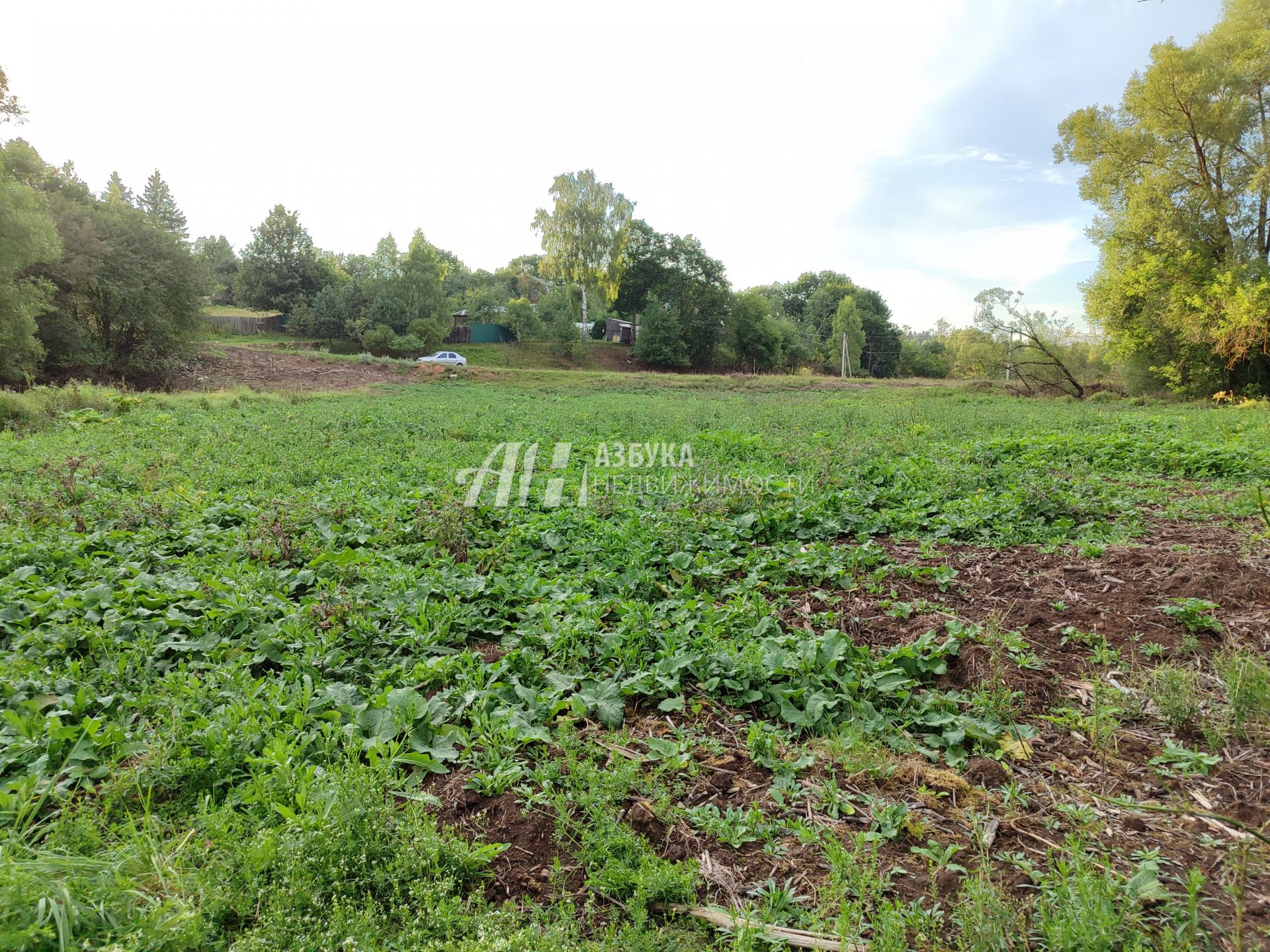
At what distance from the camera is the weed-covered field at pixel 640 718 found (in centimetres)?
189

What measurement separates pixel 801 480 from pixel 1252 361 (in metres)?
21.5

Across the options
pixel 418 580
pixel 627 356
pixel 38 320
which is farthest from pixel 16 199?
pixel 627 356

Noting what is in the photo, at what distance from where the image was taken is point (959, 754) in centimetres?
265

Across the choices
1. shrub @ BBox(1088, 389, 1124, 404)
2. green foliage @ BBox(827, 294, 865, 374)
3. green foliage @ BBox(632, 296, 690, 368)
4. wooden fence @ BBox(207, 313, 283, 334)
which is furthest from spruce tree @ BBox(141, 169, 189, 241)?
shrub @ BBox(1088, 389, 1124, 404)

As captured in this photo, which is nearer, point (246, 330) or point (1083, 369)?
point (1083, 369)

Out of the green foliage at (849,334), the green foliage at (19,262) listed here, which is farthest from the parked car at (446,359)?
the green foliage at (849,334)

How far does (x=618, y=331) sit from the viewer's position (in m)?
63.3

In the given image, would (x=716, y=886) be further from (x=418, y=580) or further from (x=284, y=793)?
(x=418, y=580)

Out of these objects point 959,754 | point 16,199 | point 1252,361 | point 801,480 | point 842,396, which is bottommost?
point 959,754

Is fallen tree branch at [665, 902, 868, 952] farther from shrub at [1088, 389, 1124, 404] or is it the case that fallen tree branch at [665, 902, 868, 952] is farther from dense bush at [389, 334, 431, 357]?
dense bush at [389, 334, 431, 357]

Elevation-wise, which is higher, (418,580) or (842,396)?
(842,396)

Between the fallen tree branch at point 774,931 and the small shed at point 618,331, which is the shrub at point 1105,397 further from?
Answer: the small shed at point 618,331

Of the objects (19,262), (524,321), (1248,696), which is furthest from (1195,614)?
(524,321)

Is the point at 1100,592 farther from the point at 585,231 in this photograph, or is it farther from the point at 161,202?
the point at 161,202
